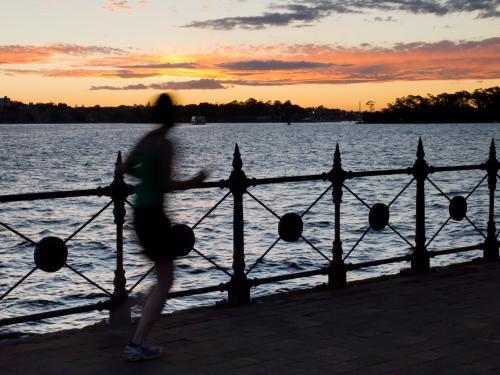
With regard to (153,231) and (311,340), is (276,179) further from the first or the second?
(153,231)

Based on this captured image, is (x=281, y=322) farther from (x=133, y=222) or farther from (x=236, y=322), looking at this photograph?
(x=133, y=222)

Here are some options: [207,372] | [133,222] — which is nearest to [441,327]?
[207,372]

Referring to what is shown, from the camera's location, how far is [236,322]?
7.84m

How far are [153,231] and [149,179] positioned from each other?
43 cm

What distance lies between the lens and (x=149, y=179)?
6535 millimetres

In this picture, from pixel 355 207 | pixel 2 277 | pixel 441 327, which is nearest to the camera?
pixel 441 327

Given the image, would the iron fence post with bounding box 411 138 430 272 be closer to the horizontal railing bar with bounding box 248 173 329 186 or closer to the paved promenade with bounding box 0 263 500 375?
the paved promenade with bounding box 0 263 500 375

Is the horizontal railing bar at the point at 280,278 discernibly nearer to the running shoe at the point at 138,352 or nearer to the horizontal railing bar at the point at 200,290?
the horizontal railing bar at the point at 200,290

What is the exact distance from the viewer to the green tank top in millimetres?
6512

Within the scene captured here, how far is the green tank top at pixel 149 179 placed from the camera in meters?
6.51

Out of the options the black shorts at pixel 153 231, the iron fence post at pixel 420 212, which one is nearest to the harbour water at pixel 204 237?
the black shorts at pixel 153 231

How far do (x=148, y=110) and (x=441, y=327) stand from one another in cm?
341

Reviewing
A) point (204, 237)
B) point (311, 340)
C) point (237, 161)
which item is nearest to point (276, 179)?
point (237, 161)

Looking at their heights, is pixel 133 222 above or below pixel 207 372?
above
